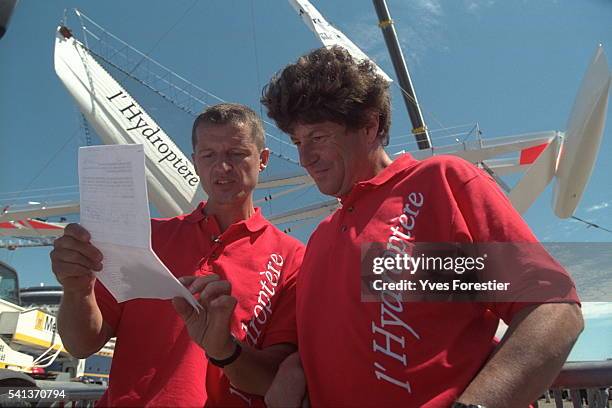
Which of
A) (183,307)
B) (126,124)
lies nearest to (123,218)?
(183,307)

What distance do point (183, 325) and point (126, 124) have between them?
320 inches

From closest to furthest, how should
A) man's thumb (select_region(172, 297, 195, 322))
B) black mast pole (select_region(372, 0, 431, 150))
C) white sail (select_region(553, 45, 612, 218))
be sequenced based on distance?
1. man's thumb (select_region(172, 297, 195, 322))
2. white sail (select_region(553, 45, 612, 218))
3. black mast pole (select_region(372, 0, 431, 150))

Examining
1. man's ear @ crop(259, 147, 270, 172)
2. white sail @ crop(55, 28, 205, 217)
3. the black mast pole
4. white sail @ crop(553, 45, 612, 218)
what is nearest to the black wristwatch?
man's ear @ crop(259, 147, 270, 172)

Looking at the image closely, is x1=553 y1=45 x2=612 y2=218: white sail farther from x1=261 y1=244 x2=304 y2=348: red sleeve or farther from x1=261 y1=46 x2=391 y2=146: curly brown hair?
x1=261 y1=244 x2=304 y2=348: red sleeve

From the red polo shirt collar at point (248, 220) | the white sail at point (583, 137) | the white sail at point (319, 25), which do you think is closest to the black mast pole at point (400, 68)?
the white sail at point (319, 25)

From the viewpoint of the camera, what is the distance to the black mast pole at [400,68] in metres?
11.4

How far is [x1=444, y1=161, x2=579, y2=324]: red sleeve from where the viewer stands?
969mm

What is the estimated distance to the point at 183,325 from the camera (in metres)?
1.58

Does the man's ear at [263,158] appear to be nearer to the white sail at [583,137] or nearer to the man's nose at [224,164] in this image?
the man's nose at [224,164]

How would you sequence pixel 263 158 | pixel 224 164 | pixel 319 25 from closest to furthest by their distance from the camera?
pixel 224 164 → pixel 263 158 → pixel 319 25

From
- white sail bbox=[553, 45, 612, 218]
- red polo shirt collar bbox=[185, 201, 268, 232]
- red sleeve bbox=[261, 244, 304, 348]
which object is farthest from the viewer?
white sail bbox=[553, 45, 612, 218]

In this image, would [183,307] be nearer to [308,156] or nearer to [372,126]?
[308,156]

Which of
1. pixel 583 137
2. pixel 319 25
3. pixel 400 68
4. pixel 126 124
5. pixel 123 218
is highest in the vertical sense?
pixel 319 25

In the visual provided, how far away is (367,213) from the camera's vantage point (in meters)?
1.26
